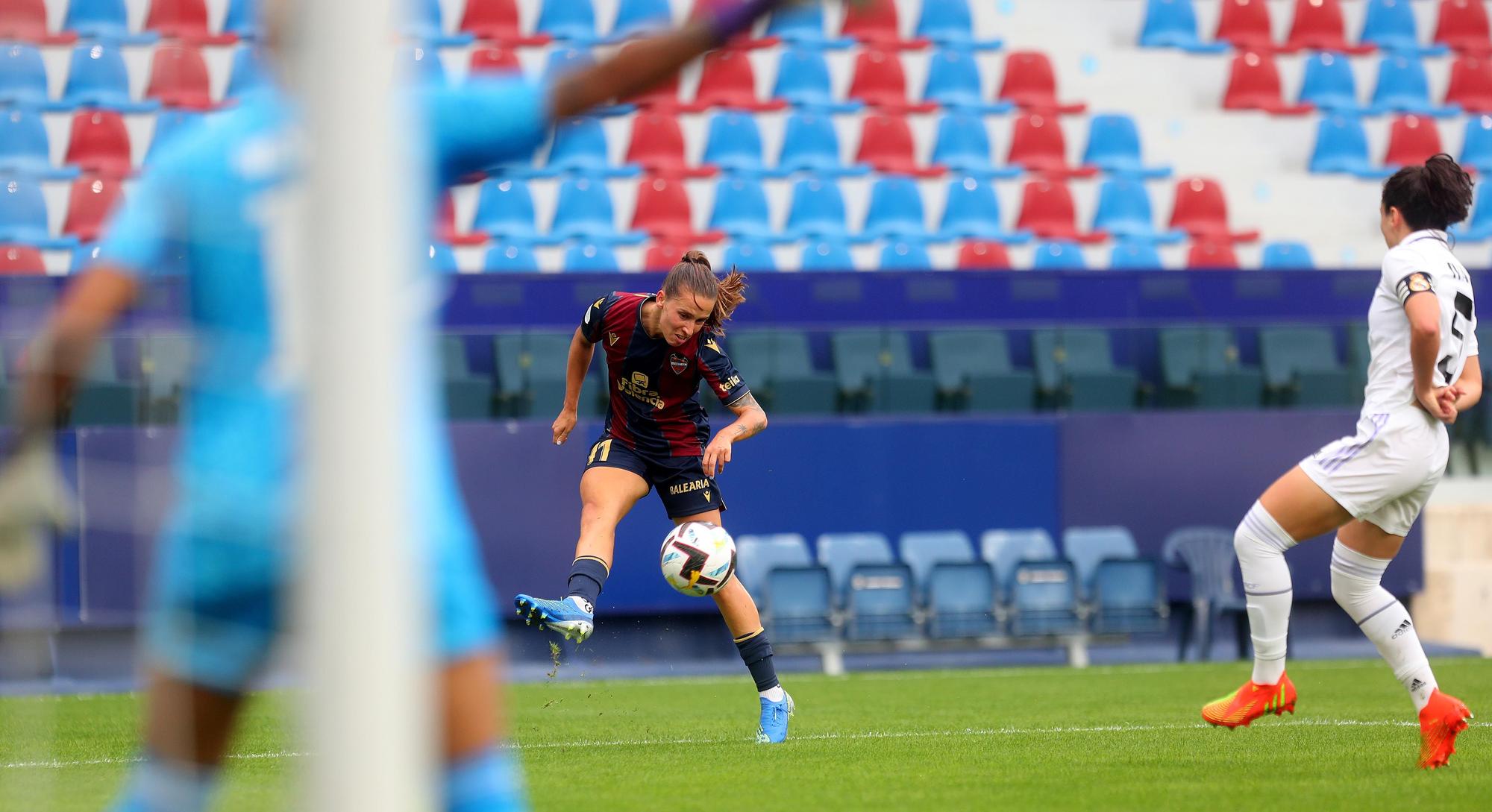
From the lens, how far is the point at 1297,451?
15.2m

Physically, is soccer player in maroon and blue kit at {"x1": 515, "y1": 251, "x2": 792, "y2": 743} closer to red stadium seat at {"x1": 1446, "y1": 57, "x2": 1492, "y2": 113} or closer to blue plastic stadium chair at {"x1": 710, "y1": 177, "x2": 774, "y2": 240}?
blue plastic stadium chair at {"x1": 710, "y1": 177, "x2": 774, "y2": 240}

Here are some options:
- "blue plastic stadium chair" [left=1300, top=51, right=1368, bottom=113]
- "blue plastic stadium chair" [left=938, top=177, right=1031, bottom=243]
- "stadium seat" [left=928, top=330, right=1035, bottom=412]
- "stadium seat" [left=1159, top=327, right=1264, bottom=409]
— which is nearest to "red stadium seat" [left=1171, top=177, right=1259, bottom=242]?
"blue plastic stadium chair" [left=938, top=177, right=1031, bottom=243]

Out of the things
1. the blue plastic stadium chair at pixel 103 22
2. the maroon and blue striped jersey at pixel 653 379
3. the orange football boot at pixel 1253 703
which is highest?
the blue plastic stadium chair at pixel 103 22

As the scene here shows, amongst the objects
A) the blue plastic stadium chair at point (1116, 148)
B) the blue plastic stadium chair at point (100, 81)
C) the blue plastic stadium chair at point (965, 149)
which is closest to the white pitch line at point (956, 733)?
the blue plastic stadium chair at point (100, 81)

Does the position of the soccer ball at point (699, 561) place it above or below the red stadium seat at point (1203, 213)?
below

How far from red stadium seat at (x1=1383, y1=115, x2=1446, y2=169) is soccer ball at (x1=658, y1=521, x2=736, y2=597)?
51.0 feet

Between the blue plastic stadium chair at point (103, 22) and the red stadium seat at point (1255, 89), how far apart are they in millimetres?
11906

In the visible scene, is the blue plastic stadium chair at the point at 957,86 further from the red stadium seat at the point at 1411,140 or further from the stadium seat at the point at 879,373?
the stadium seat at the point at 879,373

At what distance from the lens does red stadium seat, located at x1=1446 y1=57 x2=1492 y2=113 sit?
71.3 feet

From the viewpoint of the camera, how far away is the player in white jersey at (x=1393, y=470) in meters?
6.37

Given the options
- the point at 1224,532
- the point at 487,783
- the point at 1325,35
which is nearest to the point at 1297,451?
the point at 1224,532

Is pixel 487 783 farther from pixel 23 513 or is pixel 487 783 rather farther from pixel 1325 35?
pixel 1325 35

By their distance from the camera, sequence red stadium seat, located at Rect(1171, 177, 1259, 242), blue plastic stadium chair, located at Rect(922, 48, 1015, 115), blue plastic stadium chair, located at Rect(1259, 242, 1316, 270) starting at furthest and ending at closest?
blue plastic stadium chair, located at Rect(922, 48, 1015, 115) → red stadium seat, located at Rect(1171, 177, 1259, 242) → blue plastic stadium chair, located at Rect(1259, 242, 1316, 270)

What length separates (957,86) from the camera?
20.6 metres
